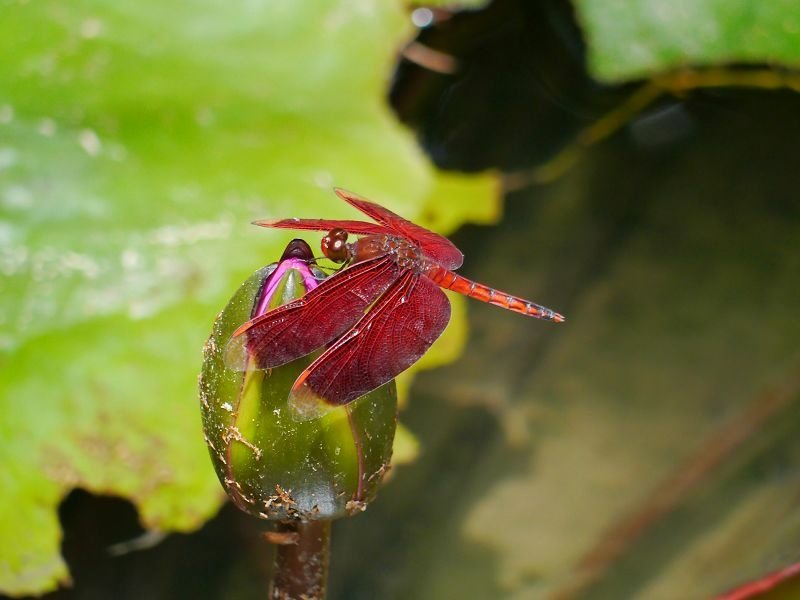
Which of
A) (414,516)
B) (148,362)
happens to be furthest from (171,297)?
(414,516)

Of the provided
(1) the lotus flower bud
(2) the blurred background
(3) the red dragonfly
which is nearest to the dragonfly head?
(3) the red dragonfly

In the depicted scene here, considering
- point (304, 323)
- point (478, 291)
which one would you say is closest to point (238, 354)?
point (304, 323)

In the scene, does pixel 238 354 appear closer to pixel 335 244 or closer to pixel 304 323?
pixel 304 323

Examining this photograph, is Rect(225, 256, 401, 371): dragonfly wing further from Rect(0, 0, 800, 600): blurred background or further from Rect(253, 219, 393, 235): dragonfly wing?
Rect(0, 0, 800, 600): blurred background

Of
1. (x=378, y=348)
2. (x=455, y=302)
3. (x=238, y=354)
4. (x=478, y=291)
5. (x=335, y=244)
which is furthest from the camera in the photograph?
(x=455, y=302)

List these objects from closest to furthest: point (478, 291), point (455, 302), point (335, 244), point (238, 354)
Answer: point (238, 354), point (335, 244), point (478, 291), point (455, 302)

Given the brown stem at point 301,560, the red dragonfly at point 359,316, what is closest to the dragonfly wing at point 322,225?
the red dragonfly at point 359,316

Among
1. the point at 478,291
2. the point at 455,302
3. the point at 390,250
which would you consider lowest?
the point at 455,302
